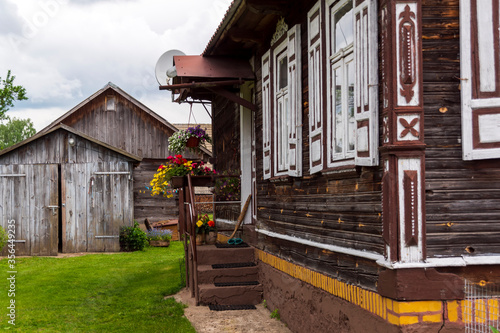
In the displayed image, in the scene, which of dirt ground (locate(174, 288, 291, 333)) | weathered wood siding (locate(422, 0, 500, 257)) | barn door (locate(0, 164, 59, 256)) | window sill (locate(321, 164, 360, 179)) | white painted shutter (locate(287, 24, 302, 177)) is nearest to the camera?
weathered wood siding (locate(422, 0, 500, 257))

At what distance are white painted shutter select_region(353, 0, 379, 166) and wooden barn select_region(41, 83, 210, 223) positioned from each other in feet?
53.5

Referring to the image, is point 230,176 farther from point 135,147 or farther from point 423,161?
point 135,147

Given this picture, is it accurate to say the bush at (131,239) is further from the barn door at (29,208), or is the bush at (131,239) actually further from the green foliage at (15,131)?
the green foliage at (15,131)

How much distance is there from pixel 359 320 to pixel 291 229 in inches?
91.7

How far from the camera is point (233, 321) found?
26.0 feet

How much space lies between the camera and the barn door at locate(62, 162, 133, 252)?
1664cm

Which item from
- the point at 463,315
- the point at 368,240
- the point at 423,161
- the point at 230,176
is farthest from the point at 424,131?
the point at 230,176

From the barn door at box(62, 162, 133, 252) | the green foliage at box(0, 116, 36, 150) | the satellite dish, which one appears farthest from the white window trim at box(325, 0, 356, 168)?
the green foliage at box(0, 116, 36, 150)

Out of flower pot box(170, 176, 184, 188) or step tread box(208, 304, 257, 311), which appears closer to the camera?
step tread box(208, 304, 257, 311)

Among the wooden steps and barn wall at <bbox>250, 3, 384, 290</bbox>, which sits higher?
barn wall at <bbox>250, 3, 384, 290</bbox>

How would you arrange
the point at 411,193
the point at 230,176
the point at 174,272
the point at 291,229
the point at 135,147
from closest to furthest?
the point at 411,193
the point at 291,229
the point at 230,176
the point at 174,272
the point at 135,147

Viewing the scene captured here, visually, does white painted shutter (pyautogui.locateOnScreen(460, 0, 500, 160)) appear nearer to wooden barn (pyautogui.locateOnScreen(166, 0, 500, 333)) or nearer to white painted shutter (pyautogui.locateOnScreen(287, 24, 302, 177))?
wooden barn (pyautogui.locateOnScreen(166, 0, 500, 333))

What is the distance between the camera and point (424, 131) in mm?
4652

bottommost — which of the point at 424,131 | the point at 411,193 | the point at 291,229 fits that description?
the point at 291,229
